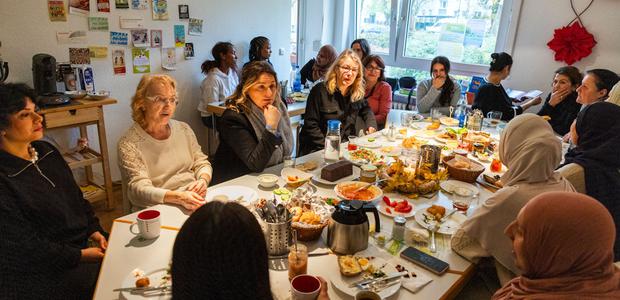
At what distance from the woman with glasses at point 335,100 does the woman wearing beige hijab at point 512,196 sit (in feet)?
5.25

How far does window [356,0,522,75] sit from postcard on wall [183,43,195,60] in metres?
2.87

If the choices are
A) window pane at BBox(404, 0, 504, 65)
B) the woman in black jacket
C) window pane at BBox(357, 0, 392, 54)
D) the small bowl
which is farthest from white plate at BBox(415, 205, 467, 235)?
window pane at BBox(357, 0, 392, 54)

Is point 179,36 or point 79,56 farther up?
point 179,36

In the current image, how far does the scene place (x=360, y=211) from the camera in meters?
1.50

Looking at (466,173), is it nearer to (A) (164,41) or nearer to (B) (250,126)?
(B) (250,126)

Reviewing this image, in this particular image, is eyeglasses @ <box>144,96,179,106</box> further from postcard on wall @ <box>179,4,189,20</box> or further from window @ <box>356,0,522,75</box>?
window @ <box>356,0,522,75</box>

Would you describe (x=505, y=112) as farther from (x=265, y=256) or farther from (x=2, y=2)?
(x=2, y=2)

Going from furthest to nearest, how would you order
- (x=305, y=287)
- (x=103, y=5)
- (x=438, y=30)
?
(x=438, y=30) → (x=103, y=5) → (x=305, y=287)

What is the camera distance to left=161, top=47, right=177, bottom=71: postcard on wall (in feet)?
13.5

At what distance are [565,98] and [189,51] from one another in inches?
151

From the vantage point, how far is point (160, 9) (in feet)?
12.9

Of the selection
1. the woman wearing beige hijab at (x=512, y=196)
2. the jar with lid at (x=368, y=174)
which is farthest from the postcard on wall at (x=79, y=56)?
the woman wearing beige hijab at (x=512, y=196)

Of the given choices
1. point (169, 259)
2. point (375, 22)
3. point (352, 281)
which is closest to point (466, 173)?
point (352, 281)

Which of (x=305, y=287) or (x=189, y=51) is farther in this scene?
(x=189, y=51)
